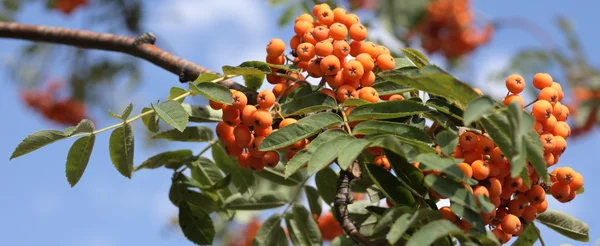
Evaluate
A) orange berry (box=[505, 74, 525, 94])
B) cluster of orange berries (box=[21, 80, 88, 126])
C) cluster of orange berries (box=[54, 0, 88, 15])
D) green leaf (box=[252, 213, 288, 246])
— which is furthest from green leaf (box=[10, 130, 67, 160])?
cluster of orange berries (box=[21, 80, 88, 126])

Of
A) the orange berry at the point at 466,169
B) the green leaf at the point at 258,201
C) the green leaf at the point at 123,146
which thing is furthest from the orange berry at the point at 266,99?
the green leaf at the point at 258,201

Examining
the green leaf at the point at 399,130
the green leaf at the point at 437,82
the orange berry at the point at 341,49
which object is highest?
the orange berry at the point at 341,49

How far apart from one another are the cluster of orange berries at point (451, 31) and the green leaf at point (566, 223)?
207 inches

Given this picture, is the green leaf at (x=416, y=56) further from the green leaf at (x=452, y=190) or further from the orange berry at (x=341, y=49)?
the green leaf at (x=452, y=190)

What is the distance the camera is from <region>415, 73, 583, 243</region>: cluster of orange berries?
151 centimetres

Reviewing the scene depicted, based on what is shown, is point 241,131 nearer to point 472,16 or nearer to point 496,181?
point 496,181

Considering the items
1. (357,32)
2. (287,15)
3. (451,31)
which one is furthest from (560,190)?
(451,31)

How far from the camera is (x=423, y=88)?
1.50 meters

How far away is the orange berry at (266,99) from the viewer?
5.52ft

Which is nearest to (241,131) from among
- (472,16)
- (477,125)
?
(477,125)

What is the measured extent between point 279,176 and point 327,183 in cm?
17

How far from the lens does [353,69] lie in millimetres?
1699

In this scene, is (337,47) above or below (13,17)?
below

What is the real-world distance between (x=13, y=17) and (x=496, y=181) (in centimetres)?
380
